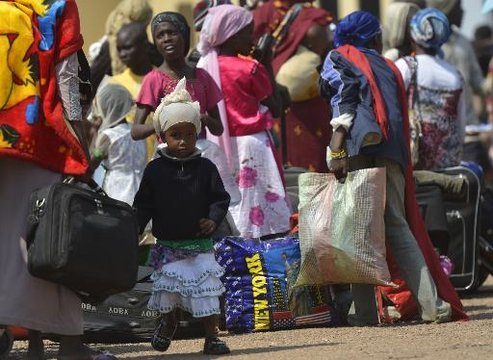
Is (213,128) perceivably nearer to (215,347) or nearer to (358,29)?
(358,29)

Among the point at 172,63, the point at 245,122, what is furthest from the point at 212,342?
the point at 245,122

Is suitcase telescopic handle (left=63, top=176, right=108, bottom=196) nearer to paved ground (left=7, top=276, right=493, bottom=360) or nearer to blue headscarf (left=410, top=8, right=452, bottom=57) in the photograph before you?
paved ground (left=7, top=276, right=493, bottom=360)

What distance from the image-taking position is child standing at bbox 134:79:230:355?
26.3 feet

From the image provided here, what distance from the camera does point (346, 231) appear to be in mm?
9258

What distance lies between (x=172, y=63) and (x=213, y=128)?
18.1 inches

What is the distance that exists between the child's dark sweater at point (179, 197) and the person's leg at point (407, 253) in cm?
169

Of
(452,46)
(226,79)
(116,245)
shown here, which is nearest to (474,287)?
(226,79)

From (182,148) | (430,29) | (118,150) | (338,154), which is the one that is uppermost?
(430,29)

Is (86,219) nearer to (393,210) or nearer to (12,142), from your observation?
(12,142)

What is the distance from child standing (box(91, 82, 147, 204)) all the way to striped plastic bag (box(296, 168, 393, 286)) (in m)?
2.18

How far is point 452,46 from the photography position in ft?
47.4

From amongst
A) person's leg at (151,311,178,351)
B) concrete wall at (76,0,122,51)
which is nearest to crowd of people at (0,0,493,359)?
person's leg at (151,311,178,351)

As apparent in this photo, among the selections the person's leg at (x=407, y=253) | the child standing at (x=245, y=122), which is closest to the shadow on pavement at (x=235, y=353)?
the person's leg at (x=407, y=253)

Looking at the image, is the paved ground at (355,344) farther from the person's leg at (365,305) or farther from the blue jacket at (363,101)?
the blue jacket at (363,101)
